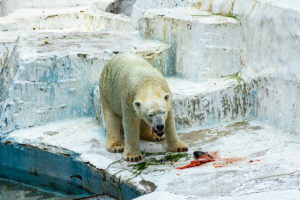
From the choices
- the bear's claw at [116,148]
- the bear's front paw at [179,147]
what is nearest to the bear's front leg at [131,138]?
the bear's claw at [116,148]

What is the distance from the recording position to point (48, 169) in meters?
5.94

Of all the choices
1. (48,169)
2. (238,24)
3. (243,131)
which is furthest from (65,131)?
(238,24)

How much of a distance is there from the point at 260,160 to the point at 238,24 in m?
2.30

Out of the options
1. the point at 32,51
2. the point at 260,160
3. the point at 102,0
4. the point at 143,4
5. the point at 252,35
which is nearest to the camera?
the point at 260,160

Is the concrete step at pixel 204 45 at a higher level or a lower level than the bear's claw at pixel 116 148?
higher

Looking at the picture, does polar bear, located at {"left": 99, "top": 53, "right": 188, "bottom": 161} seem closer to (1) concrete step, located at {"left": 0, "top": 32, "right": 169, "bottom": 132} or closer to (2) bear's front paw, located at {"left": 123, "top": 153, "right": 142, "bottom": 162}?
(2) bear's front paw, located at {"left": 123, "top": 153, "right": 142, "bottom": 162}

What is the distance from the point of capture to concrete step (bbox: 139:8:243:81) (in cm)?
650

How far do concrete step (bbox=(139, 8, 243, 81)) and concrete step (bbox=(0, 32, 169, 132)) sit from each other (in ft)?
0.83

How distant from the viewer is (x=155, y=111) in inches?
184

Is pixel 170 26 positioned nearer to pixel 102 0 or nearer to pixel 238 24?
pixel 238 24

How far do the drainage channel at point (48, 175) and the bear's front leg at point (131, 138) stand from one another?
33 cm

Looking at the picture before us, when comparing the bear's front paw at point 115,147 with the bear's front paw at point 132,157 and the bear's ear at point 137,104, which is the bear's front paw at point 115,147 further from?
the bear's ear at point 137,104

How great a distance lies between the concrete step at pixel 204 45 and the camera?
650cm

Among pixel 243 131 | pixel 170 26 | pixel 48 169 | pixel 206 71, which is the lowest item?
pixel 48 169
